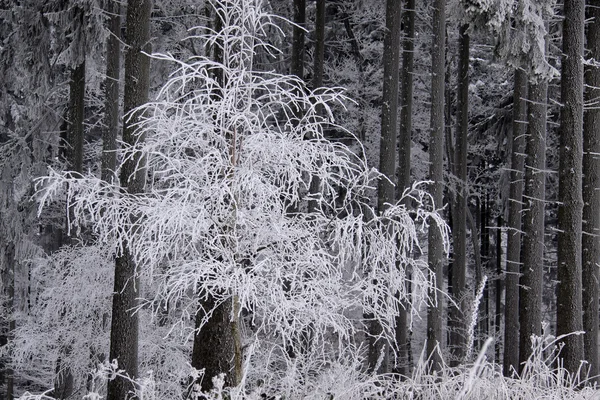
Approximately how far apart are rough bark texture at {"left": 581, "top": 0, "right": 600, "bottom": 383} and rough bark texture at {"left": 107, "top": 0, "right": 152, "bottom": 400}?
761 cm

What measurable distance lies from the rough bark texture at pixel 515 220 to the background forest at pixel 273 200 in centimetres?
7

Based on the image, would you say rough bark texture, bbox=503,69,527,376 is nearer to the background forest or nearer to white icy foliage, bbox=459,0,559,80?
the background forest

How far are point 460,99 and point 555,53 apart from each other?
3.04 m

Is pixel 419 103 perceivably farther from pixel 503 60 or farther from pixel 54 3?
pixel 54 3

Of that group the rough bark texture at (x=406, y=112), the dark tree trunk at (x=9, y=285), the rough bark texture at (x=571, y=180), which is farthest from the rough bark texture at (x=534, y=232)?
the dark tree trunk at (x=9, y=285)

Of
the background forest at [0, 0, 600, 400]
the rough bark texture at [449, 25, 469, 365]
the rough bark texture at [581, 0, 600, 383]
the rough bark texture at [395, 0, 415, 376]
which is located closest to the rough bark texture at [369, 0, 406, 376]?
the background forest at [0, 0, 600, 400]

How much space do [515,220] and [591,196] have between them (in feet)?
11.7

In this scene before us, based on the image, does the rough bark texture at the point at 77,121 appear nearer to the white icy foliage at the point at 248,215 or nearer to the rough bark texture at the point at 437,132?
the rough bark texture at the point at 437,132

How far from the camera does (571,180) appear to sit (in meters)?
11.8

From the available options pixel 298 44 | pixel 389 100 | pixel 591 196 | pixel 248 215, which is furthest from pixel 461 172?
pixel 248 215

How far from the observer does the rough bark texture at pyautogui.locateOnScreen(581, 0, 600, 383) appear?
12.7m

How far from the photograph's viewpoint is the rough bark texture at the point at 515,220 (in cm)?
1672

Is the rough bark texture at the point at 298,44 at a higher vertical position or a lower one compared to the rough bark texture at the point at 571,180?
higher

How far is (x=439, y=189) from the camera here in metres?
15.9
